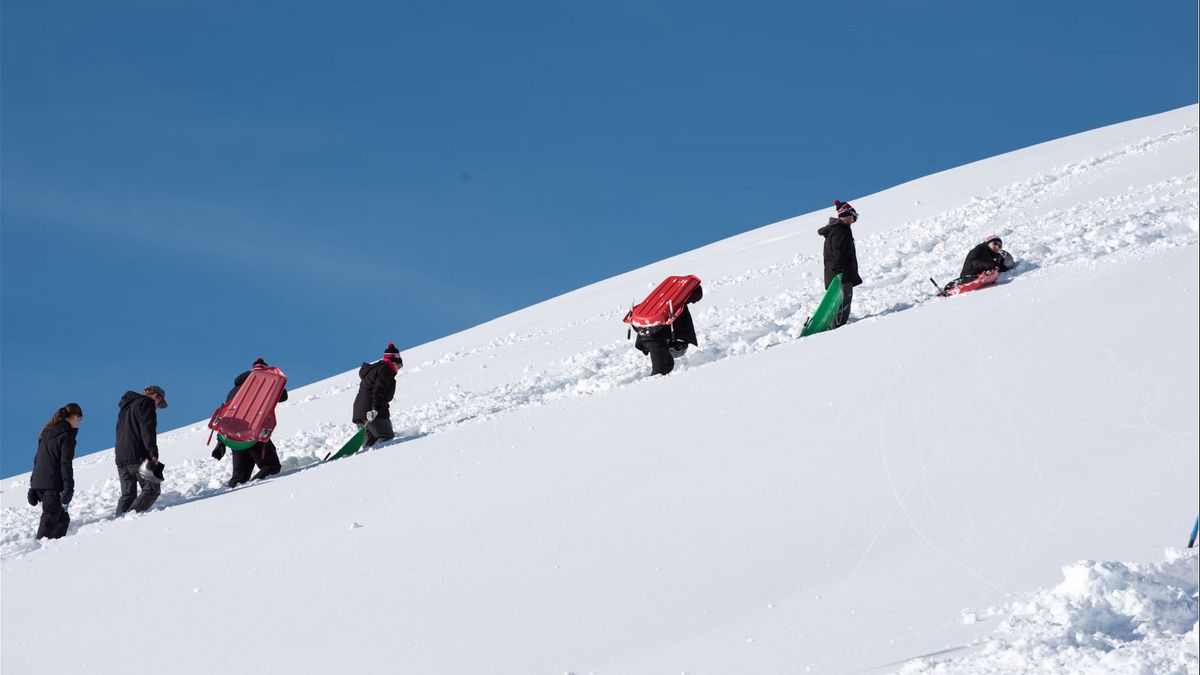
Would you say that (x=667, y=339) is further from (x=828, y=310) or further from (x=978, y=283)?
(x=978, y=283)

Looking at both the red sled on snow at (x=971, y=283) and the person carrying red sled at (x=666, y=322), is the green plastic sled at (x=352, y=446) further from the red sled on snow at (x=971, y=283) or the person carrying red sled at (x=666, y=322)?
the red sled on snow at (x=971, y=283)

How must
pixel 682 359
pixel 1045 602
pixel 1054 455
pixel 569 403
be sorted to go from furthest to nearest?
1. pixel 682 359
2. pixel 569 403
3. pixel 1054 455
4. pixel 1045 602

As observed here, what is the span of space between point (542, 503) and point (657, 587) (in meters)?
2.12

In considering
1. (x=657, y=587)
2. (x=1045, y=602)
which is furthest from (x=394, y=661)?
(x=1045, y=602)

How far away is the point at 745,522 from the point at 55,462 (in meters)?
6.92

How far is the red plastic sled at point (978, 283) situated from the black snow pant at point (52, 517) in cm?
962

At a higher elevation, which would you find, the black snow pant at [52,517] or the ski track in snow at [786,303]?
the ski track in snow at [786,303]

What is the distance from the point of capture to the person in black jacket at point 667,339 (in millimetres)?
13727

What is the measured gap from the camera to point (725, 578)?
24.8 feet

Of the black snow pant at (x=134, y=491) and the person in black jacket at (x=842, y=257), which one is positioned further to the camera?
the person in black jacket at (x=842, y=257)

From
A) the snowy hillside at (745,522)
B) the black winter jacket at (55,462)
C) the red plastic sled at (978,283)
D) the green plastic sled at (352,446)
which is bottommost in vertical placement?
the snowy hillside at (745,522)

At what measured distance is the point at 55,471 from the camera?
11812mm

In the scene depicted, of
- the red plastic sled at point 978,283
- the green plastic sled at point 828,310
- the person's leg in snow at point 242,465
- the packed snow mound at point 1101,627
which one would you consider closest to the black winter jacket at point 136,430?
the person's leg in snow at point 242,465

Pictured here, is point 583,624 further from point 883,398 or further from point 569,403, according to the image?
point 569,403
